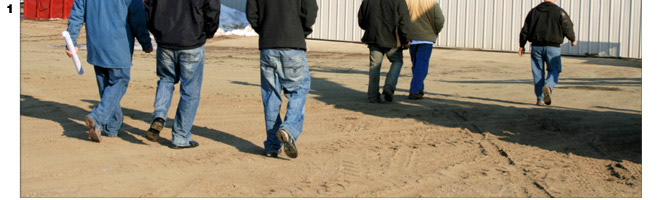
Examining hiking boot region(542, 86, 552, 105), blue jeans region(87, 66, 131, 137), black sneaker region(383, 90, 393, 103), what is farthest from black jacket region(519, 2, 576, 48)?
blue jeans region(87, 66, 131, 137)

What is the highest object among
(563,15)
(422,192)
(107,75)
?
(563,15)

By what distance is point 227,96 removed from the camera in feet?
32.7

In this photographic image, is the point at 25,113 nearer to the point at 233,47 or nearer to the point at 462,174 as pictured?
the point at 462,174

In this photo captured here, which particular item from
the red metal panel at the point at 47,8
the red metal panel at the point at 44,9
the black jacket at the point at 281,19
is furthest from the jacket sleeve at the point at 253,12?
the red metal panel at the point at 44,9

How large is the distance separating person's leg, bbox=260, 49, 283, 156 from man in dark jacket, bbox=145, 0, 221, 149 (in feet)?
2.20

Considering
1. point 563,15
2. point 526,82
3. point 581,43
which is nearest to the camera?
point 563,15

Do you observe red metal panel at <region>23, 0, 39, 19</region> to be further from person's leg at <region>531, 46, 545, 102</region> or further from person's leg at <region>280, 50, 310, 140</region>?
person's leg at <region>280, 50, 310, 140</region>

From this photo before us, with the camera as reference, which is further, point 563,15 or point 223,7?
point 223,7

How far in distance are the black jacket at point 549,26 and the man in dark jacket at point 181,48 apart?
16.8 ft

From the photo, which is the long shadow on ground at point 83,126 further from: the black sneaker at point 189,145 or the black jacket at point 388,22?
the black jacket at point 388,22

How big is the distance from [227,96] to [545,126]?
449 centimetres

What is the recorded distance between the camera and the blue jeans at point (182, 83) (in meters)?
6.25

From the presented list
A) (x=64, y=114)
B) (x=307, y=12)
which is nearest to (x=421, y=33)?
(x=307, y=12)

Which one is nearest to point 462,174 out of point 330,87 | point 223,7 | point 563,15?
point 563,15
